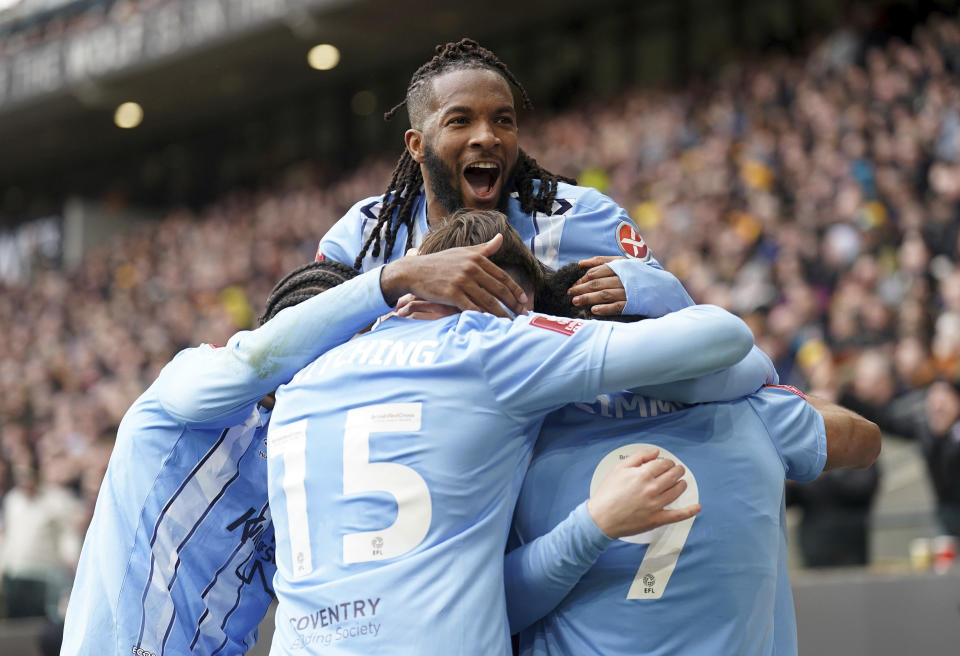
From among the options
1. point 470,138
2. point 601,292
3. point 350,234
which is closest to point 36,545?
point 350,234

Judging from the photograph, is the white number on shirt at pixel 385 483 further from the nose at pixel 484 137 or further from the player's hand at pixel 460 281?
the nose at pixel 484 137

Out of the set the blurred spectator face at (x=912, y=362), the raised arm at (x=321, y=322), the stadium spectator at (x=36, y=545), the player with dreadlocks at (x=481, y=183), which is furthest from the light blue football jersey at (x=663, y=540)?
the stadium spectator at (x=36, y=545)

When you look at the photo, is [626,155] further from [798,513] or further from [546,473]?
[546,473]

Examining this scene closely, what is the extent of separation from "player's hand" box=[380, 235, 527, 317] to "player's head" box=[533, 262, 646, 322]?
0.16 metres

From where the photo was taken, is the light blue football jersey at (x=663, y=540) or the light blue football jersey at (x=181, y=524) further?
the light blue football jersey at (x=181, y=524)

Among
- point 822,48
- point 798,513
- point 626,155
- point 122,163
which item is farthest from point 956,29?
point 122,163

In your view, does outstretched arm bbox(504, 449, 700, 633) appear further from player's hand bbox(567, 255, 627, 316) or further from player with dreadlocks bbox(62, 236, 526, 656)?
player with dreadlocks bbox(62, 236, 526, 656)

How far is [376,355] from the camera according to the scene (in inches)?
95.0

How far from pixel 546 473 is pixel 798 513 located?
3716mm

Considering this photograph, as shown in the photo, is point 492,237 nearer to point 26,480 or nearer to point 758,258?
point 758,258

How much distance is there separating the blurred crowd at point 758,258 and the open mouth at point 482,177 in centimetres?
294

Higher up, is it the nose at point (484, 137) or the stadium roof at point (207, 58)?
the stadium roof at point (207, 58)

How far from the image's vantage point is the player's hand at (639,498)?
2.26 metres

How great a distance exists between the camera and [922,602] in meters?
5.35
